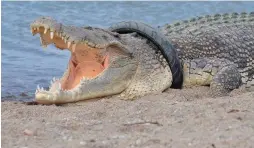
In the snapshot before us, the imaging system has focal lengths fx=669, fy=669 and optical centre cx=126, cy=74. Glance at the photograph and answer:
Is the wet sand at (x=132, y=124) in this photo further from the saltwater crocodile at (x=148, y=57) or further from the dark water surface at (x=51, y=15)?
the dark water surface at (x=51, y=15)

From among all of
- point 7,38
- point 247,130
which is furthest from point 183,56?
point 7,38

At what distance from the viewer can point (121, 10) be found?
55.2 feet

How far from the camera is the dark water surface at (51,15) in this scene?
30.2 ft

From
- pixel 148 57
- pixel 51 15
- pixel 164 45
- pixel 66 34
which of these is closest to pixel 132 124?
pixel 66 34

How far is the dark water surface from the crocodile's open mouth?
3.87 feet

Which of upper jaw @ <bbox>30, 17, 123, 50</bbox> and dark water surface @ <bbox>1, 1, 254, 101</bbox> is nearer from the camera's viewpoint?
upper jaw @ <bbox>30, 17, 123, 50</bbox>

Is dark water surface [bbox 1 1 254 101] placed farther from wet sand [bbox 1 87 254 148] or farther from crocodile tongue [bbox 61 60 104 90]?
wet sand [bbox 1 87 254 148]

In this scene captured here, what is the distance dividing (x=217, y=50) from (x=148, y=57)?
1003mm

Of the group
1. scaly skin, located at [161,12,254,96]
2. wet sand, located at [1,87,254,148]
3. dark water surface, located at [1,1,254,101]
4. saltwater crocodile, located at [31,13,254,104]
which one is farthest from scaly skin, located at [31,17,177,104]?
dark water surface, located at [1,1,254,101]

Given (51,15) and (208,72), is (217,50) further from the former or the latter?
(51,15)

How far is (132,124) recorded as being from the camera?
5.28 metres

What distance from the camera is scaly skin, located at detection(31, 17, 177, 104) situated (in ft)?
21.5

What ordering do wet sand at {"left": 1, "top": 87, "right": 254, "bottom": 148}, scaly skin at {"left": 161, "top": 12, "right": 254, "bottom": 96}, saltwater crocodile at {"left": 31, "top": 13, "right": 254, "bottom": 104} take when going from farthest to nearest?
scaly skin at {"left": 161, "top": 12, "right": 254, "bottom": 96}, saltwater crocodile at {"left": 31, "top": 13, "right": 254, "bottom": 104}, wet sand at {"left": 1, "top": 87, "right": 254, "bottom": 148}

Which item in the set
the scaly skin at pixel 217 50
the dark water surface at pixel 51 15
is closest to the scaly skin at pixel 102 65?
the scaly skin at pixel 217 50
